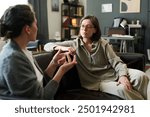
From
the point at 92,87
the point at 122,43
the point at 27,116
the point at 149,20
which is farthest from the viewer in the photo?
the point at 149,20

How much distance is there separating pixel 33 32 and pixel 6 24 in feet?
0.43

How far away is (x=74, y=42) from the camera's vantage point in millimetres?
1961

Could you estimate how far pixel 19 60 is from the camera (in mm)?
1023

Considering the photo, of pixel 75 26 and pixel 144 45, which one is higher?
pixel 75 26

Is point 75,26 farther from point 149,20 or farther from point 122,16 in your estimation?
point 149,20

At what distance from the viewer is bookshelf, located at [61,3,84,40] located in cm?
593

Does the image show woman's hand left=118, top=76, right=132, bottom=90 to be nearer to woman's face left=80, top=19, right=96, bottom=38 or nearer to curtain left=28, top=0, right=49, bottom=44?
woman's face left=80, top=19, right=96, bottom=38

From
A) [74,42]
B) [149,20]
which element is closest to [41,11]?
[149,20]

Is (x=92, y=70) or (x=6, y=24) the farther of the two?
(x=92, y=70)

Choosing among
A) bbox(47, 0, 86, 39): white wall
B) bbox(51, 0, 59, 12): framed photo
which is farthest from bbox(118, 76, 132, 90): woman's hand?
bbox(51, 0, 59, 12): framed photo

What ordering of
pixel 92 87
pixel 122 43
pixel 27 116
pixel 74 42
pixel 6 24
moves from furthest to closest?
1. pixel 122 43
2. pixel 74 42
3. pixel 92 87
4. pixel 6 24
5. pixel 27 116

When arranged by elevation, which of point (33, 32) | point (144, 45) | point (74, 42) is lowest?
point (144, 45)

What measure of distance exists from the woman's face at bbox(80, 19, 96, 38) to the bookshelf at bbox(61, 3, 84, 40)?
3863 millimetres

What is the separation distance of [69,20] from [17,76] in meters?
5.17
